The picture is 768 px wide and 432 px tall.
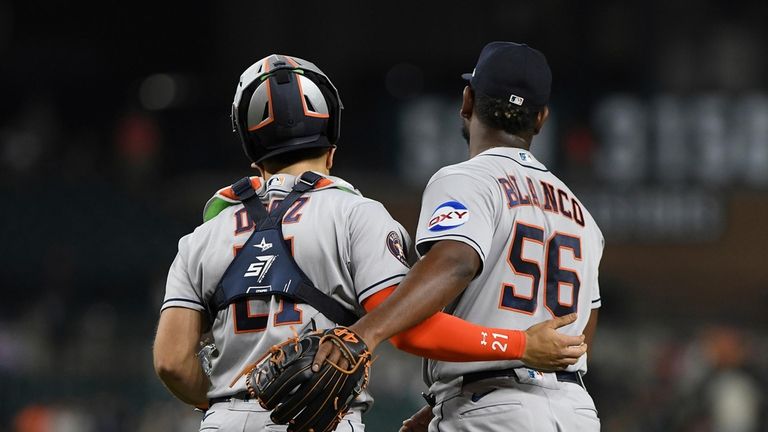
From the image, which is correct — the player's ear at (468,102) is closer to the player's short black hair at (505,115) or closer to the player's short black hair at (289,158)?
the player's short black hair at (505,115)

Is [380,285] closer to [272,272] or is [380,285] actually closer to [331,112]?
[272,272]

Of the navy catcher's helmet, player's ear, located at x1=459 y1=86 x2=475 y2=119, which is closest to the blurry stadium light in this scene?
player's ear, located at x1=459 y1=86 x2=475 y2=119

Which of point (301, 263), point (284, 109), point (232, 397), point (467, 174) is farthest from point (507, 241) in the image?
point (232, 397)

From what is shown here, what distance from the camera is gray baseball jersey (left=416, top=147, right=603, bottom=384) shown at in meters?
3.38

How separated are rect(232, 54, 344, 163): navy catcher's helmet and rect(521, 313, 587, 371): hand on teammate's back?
0.85 metres

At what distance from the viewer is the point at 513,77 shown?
3.68 m

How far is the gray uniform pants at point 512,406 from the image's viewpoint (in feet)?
11.3

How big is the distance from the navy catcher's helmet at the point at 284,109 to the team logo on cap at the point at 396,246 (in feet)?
1.31

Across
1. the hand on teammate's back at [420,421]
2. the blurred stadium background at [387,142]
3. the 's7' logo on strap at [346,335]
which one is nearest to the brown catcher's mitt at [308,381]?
the 's7' logo on strap at [346,335]

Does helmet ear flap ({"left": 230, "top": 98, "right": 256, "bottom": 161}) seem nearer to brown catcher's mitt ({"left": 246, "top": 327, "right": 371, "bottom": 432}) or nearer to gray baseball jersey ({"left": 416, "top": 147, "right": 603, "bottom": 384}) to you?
gray baseball jersey ({"left": 416, "top": 147, "right": 603, "bottom": 384})

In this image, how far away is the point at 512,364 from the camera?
3.46 metres

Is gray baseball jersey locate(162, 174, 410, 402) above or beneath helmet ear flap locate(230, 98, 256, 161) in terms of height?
beneath

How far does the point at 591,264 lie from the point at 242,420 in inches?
48.0

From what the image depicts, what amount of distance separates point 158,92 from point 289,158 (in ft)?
53.3
